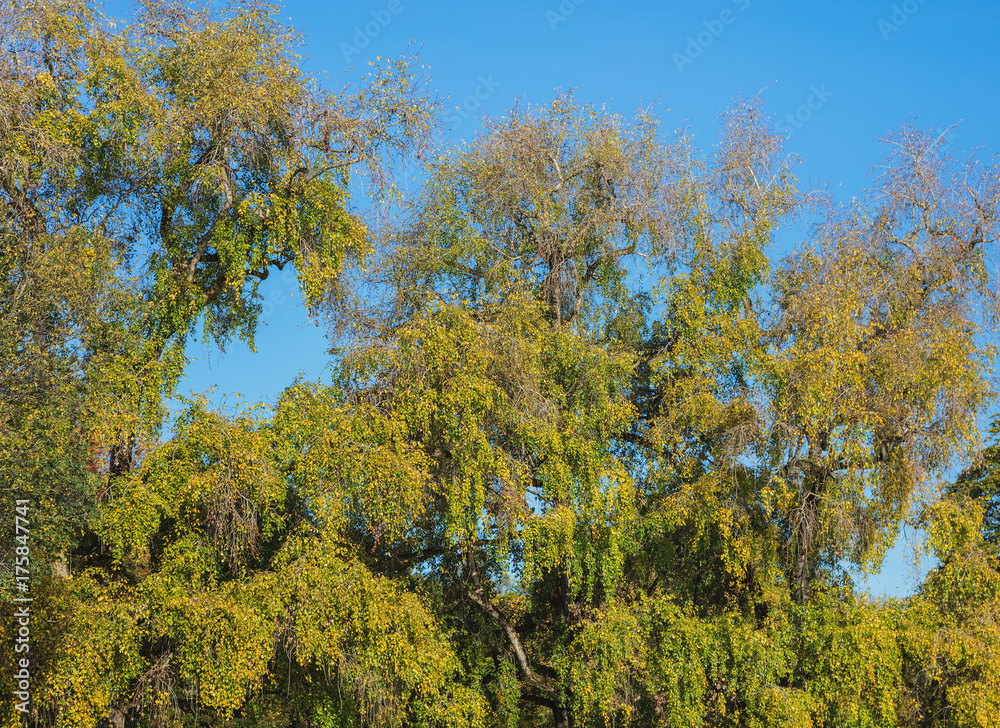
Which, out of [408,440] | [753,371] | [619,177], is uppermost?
[619,177]

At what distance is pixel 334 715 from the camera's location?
18.3 m

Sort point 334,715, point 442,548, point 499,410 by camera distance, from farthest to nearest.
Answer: point 442,548 → point 499,410 → point 334,715

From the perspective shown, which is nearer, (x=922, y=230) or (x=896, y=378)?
(x=896, y=378)

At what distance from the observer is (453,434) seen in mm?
19266

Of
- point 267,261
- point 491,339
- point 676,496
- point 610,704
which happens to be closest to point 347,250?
point 267,261

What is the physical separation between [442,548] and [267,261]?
7.06 meters

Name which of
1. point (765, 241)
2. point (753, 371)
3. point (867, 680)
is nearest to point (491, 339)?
point (753, 371)

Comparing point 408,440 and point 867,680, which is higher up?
point 408,440

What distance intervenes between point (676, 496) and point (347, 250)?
873 centimetres

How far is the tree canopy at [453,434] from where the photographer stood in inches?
680

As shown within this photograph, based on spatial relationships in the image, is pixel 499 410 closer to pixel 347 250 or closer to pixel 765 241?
pixel 347 250

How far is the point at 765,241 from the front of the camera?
22.9m

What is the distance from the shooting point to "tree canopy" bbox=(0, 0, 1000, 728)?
56.7 ft

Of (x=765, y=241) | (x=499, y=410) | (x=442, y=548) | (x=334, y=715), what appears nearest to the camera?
(x=334, y=715)
